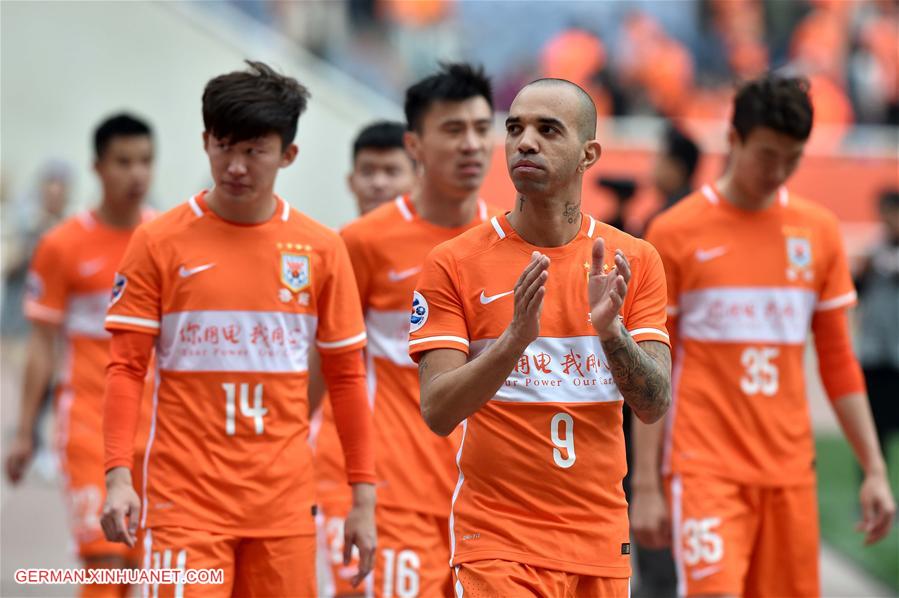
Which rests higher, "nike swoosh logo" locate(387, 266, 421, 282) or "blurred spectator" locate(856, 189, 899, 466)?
"blurred spectator" locate(856, 189, 899, 466)

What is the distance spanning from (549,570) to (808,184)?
20243 millimetres

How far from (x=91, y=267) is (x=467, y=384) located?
4.00 m

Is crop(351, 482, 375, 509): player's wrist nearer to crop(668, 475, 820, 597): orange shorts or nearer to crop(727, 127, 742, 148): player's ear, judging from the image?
crop(668, 475, 820, 597): orange shorts

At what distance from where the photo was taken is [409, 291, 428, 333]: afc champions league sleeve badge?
4551 millimetres

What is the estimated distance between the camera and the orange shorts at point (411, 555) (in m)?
6.13

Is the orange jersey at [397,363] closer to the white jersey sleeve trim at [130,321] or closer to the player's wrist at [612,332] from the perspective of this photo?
the white jersey sleeve trim at [130,321]

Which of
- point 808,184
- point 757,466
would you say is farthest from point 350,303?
point 808,184

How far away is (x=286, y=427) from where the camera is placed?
549 cm

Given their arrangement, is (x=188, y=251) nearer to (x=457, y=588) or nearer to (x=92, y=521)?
(x=457, y=588)

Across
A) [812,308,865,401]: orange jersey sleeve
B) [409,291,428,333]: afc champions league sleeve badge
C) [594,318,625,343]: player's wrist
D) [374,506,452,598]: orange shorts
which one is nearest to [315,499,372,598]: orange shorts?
[374,506,452,598]: orange shorts

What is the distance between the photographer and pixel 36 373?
7.66 meters

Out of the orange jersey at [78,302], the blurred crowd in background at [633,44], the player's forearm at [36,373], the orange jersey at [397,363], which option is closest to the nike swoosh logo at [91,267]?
the orange jersey at [78,302]

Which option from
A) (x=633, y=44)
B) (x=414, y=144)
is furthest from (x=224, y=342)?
(x=633, y=44)

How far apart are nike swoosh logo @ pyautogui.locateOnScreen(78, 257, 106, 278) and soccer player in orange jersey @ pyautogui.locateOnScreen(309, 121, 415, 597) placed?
1417 millimetres
